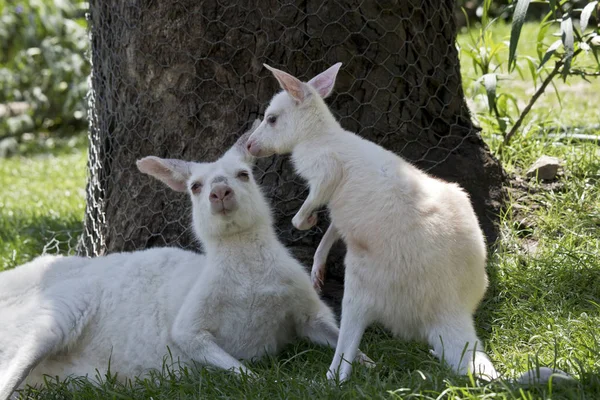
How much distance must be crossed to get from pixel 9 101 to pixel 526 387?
431 inches

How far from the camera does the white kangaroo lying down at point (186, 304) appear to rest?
148 inches

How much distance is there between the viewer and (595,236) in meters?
4.45

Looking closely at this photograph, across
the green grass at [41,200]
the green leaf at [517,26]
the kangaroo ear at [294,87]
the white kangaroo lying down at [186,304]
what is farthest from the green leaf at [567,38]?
the green grass at [41,200]

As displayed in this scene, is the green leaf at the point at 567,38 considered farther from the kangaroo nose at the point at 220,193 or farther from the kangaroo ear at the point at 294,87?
the kangaroo nose at the point at 220,193

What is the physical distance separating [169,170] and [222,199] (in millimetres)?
534

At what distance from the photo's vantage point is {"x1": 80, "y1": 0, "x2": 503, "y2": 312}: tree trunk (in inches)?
178

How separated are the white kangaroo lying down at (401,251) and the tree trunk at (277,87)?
1047mm

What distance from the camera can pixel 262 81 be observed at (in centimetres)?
457

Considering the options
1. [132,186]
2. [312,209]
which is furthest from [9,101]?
[312,209]

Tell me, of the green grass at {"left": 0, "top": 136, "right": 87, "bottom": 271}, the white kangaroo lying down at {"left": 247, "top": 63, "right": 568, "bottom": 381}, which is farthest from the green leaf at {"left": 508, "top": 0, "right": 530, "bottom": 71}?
the green grass at {"left": 0, "top": 136, "right": 87, "bottom": 271}

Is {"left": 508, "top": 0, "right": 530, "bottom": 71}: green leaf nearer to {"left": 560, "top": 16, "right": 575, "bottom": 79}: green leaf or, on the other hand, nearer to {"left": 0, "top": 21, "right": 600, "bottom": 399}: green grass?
{"left": 560, "top": 16, "right": 575, "bottom": 79}: green leaf

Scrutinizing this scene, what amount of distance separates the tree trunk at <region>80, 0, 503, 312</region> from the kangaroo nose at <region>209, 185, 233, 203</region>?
81 cm

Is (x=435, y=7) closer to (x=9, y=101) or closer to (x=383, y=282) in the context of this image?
(x=383, y=282)

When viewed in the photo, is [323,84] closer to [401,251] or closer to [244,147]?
[244,147]
